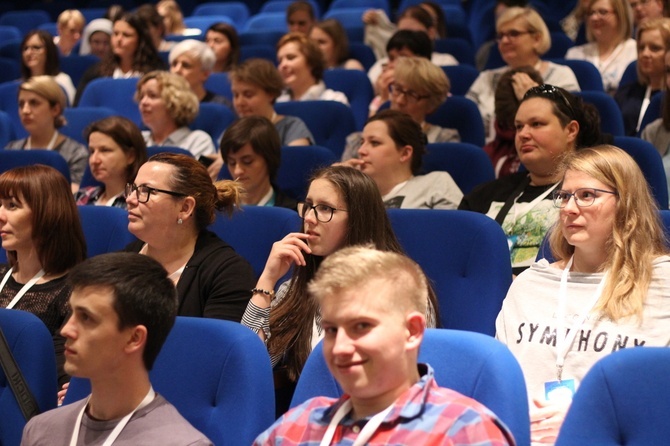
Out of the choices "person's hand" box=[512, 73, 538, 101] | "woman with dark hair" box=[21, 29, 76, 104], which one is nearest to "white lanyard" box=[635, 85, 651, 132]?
"person's hand" box=[512, 73, 538, 101]

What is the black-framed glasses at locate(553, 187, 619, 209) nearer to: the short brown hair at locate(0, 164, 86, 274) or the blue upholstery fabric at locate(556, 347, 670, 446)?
the blue upholstery fabric at locate(556, 347, 670, 446)

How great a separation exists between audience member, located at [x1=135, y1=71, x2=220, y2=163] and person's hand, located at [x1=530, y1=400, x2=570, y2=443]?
289 centimetres

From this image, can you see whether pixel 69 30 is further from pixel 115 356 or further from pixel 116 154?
pixel 115 356

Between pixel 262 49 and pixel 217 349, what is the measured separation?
484 cm

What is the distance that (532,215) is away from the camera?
10.6 feet

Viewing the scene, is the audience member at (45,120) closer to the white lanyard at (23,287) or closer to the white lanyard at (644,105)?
the white lanyard at (23,287)

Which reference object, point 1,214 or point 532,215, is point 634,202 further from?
point 1,214

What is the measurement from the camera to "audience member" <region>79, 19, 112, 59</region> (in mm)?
7148

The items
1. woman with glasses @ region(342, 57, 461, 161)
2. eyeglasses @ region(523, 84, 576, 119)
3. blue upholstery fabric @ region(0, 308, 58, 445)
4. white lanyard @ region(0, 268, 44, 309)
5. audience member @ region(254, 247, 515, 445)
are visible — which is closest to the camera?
audience member @ region(254, 247, 515, 445)

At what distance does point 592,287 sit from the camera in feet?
7.76

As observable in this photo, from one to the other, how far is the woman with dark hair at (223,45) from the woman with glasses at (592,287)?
13.9 ft

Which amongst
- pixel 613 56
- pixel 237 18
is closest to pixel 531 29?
pixel 613 56

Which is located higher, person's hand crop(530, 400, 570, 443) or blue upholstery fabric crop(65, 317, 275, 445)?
blue upholstery fabric crop(65, 317, 275, 445)

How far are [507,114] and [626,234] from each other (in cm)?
169
